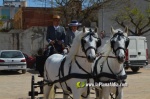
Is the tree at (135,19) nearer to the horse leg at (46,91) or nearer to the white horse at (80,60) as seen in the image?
the horse leg at (46,91)

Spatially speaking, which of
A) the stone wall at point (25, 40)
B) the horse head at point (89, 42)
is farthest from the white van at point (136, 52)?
the horse head at point (89, 42)

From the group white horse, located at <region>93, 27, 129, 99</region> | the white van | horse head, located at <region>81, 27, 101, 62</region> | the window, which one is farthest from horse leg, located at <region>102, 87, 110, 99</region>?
the window

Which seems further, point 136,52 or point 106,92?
point 136,52

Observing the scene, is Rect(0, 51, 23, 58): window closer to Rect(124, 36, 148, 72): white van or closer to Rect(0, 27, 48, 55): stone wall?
Rect(124, 36, 148, 72): white van

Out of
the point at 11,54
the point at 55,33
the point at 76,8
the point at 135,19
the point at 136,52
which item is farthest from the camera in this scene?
the point at 135,19

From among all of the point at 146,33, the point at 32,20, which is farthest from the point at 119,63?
the point at 32,20

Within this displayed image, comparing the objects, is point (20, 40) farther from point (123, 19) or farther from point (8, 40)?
point (123, 19)

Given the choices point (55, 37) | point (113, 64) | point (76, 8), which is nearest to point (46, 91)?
point (55, 37)

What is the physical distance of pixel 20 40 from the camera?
32.4m

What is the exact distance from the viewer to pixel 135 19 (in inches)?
1393

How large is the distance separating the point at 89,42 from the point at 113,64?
1.10 meters

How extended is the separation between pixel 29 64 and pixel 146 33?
1539 centimetres

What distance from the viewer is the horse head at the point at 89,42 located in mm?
6576

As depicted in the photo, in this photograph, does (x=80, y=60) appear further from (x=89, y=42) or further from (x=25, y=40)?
(x=25, y=40)
